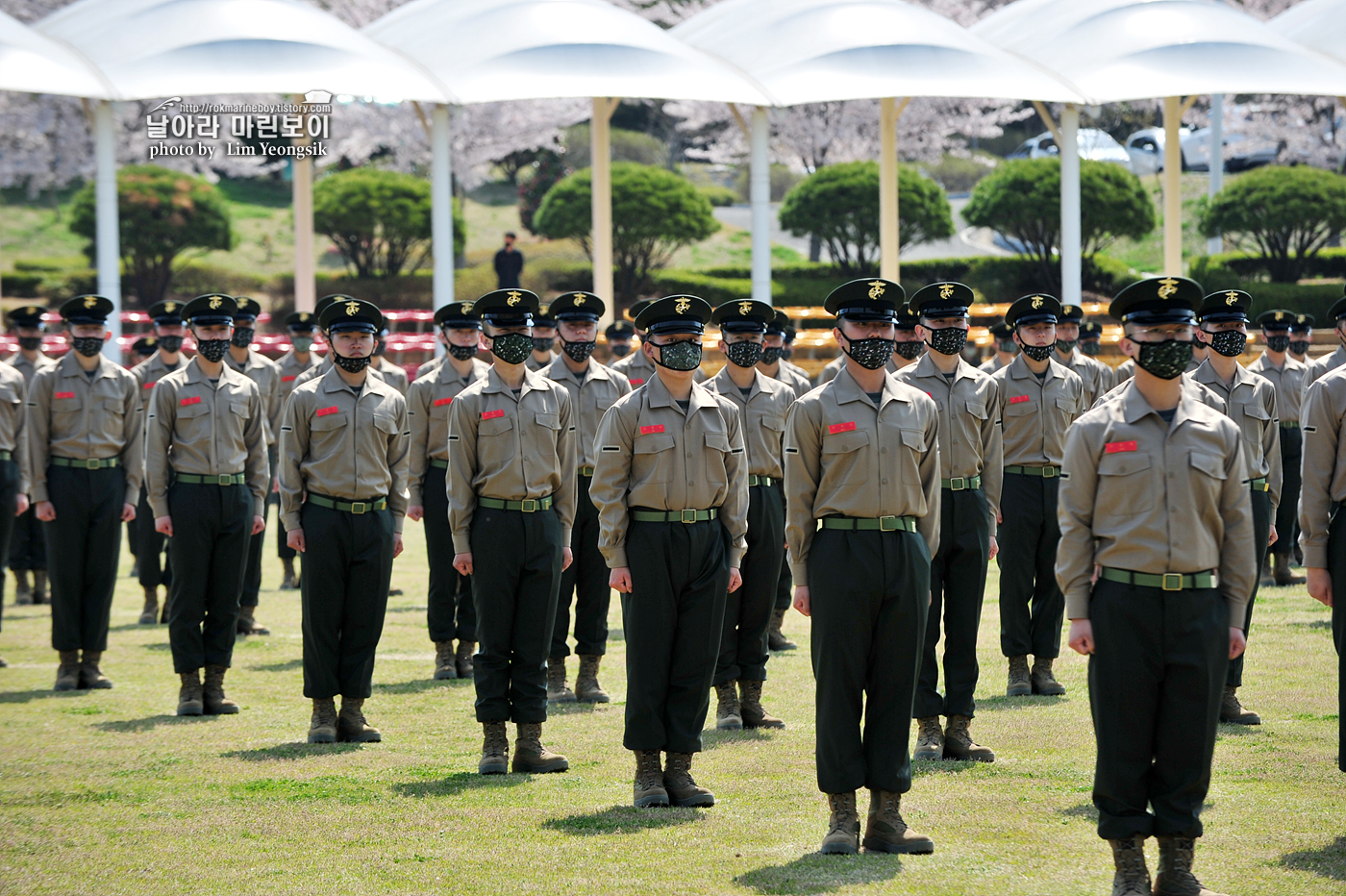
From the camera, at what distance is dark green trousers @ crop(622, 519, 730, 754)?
7.09m

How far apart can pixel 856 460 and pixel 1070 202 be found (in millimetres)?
19590

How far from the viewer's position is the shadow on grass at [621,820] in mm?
6711

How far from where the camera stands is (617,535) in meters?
7.09

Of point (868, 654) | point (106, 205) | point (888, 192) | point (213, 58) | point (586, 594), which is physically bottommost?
point (586, 594)

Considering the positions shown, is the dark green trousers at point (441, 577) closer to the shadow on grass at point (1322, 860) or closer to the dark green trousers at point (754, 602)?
the dark green trousers at point (754, 602)

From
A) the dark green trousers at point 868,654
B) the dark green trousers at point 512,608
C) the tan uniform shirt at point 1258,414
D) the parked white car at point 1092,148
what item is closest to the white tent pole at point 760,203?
the tan uniform shirt at point 1258,414

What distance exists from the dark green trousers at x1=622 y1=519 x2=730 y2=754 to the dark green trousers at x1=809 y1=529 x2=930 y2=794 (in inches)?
36.7

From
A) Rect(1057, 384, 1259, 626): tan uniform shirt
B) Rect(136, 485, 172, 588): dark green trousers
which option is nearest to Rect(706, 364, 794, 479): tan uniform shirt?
Rect(1057, 384, 1259, 626): tan uniform shirt

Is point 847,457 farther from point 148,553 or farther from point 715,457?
point 148,553

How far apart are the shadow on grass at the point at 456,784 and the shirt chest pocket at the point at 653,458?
174cm

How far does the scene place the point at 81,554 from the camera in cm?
1048

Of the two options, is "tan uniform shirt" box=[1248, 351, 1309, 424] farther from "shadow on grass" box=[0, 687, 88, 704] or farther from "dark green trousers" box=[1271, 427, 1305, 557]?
"shadow on grass" box=[0, 687, 88, 704]

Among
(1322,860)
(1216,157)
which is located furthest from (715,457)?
(1216,157)

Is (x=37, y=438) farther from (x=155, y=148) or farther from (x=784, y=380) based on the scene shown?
(x=155, y=148)
